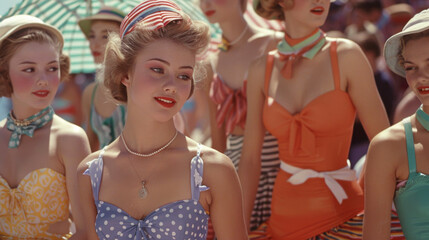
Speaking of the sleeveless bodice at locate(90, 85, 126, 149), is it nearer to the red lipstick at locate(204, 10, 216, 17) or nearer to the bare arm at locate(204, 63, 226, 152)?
the bare arm at locate(204, 63, 226, 152)

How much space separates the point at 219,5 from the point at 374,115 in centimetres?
167

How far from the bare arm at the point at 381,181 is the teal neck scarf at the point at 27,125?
187 centimetres

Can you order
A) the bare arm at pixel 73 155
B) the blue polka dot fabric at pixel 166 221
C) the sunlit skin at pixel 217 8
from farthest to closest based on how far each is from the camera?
the sunlit skin at pixel 217 8 → the bare arm at pixel 73 155 → the blue polka dot fabric at pixel 166 221

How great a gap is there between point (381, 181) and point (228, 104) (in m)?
2.06

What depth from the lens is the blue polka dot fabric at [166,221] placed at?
3061 mm

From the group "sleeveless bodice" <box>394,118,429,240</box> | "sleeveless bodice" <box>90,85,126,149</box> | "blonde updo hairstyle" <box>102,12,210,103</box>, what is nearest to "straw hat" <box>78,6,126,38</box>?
"sleeveless bodice" <box>90,85,126,149</box>

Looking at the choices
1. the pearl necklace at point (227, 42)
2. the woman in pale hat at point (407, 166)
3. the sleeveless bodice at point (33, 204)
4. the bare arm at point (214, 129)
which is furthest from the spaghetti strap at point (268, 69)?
the sleeveless bodice at point (33, 204)

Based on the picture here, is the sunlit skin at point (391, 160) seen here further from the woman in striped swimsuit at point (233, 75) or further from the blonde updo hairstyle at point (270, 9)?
the woman in striped swimsuit at point (233, 75)

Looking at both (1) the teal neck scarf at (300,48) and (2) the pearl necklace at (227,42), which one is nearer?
(1) the teal neck scarf at (300,48)

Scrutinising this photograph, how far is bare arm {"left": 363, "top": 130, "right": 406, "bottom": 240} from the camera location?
10.4 ft

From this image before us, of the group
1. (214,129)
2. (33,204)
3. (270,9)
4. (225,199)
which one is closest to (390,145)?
(225,199)

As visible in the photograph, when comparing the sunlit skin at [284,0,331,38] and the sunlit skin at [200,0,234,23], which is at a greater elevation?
the sunlit skin at [200,0,234,23]

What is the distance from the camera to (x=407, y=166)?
10.4ft

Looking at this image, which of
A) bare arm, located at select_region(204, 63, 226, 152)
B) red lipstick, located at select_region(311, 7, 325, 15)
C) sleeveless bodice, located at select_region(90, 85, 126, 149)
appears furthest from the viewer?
sleeveless bodice, located at select_region(90, 85, 126, 149)
